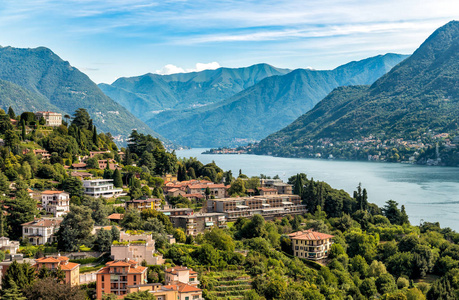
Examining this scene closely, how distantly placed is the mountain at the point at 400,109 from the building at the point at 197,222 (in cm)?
8526

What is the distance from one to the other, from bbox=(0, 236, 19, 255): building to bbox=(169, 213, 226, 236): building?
33.8ft

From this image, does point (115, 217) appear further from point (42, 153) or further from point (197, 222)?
point (42, 153)

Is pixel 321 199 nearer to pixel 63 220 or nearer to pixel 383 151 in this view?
pixel 63 220

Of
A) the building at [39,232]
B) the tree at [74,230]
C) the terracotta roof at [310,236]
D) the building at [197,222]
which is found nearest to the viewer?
the tree at [74,230]

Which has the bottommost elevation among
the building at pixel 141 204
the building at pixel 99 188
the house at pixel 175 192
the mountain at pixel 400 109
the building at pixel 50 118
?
the building at pixel 141 204

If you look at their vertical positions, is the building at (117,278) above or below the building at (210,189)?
below

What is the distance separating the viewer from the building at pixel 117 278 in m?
22.6

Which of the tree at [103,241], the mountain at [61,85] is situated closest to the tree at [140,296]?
the tree at [103,241]

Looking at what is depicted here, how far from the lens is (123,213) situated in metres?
32.9

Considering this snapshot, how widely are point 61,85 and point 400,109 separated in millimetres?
97226

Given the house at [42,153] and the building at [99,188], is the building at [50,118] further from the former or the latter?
the building at [99,188]

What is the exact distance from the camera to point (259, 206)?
1593 inches

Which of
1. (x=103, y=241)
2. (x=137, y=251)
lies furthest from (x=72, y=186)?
(x=137, y=251)

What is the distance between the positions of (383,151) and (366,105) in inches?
1661
